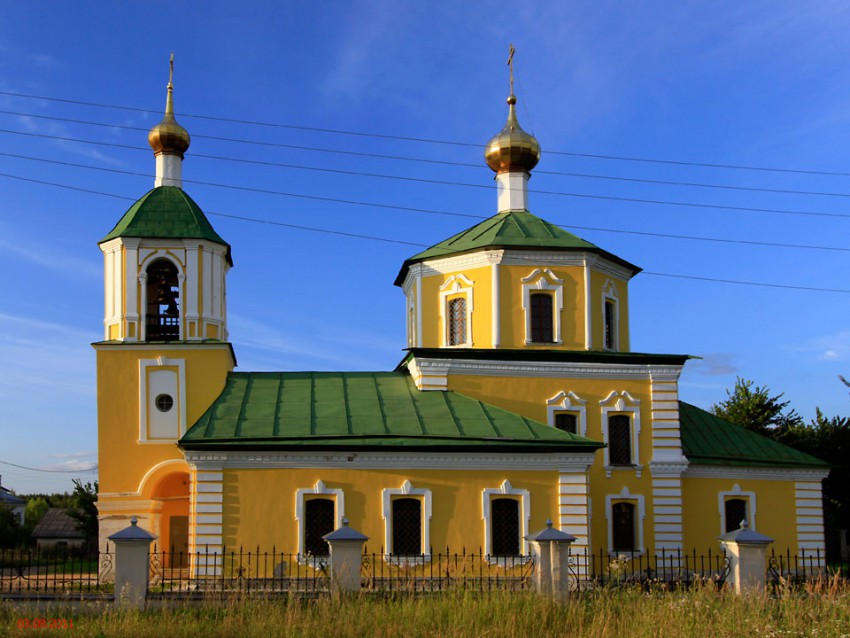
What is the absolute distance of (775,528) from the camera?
23.2 meters

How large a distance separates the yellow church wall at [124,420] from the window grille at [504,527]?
263 inches

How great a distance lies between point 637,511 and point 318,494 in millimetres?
7523

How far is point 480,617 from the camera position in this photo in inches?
464

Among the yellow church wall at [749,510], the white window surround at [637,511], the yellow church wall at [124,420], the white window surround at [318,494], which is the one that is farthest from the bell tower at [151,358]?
the yellow church wall at [749,510]

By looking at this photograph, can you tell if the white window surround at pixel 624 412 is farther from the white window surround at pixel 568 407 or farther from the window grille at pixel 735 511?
the window grille at pixel 735 511

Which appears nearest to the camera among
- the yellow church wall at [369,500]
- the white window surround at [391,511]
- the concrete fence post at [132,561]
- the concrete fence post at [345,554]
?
the concrete fence post at [132,561]

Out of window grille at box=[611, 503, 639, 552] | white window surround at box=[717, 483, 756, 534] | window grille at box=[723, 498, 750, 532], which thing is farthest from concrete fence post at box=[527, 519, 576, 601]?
window grille at box=[723, 498, 750, 532]

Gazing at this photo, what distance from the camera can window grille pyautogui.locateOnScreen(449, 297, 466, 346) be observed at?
22.5 m

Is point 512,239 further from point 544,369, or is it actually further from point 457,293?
point 544,369

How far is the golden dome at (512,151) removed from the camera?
24.8 meters

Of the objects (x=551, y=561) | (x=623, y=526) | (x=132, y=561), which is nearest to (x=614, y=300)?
(x=623, y=526)

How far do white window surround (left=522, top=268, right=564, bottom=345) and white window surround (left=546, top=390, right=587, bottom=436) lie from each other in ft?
4.33

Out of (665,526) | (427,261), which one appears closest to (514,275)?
(427,261)

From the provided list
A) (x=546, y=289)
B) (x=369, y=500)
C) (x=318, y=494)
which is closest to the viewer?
(x=318, y=494)
